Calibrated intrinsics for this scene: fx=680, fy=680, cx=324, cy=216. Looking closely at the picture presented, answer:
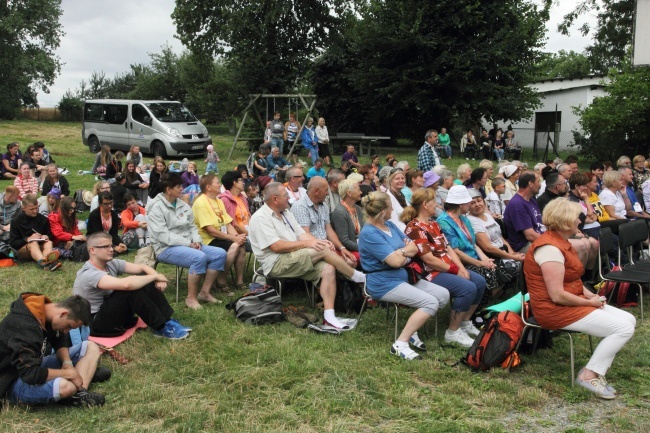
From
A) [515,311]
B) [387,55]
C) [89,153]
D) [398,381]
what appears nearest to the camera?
[398,381]

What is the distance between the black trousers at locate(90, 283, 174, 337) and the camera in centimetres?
575

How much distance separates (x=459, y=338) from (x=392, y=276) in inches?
34.2

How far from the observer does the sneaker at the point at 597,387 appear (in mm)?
4910

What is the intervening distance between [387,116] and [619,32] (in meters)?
10.2

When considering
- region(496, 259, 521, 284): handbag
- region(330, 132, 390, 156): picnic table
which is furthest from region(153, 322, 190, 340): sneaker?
region(330, 132, 390, 156): picnic table

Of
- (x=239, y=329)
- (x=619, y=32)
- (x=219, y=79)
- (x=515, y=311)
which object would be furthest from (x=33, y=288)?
(x=219, y=79)

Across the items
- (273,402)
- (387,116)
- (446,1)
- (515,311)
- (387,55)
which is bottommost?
(273,402)

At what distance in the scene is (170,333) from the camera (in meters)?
5.98

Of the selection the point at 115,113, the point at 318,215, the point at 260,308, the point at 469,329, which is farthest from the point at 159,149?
the point at 469,329

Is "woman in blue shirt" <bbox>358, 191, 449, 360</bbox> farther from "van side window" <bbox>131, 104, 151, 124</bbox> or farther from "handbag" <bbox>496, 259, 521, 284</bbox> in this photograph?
"van side window" <bbox>131, 104, 151, 124</bbox>

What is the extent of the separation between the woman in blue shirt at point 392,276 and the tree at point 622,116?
1643 cm

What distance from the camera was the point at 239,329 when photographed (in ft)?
20.3

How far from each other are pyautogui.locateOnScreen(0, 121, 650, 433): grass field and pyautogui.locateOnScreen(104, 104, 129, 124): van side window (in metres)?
16.9

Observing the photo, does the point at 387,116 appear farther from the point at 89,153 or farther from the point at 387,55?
the point at 89,153
